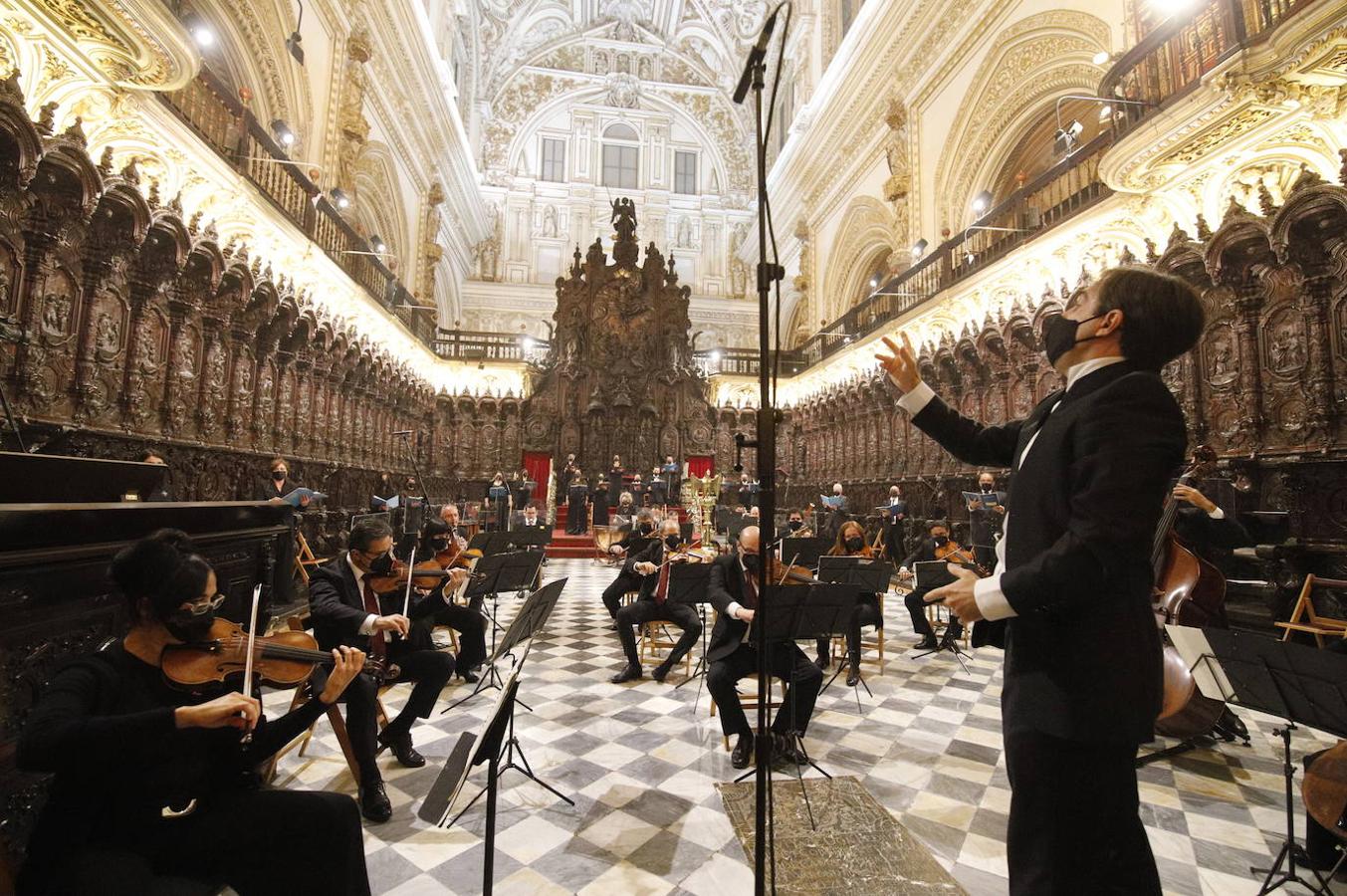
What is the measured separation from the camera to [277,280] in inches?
399

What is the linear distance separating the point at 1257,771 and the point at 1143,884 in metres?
3.21

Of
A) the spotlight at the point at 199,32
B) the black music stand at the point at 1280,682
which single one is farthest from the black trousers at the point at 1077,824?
the spotlight at the point at 199,32

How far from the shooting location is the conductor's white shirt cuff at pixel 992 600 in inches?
55.1

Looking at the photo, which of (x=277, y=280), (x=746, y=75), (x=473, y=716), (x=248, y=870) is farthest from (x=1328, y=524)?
(x=277, y=280)

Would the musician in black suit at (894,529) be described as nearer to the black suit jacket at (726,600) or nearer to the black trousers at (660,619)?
the black trousers at (660,619)

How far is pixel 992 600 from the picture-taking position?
1.41m

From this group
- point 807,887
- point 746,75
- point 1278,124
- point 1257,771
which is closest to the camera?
point 746,75

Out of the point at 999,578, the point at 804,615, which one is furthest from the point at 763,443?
the point at 804,615

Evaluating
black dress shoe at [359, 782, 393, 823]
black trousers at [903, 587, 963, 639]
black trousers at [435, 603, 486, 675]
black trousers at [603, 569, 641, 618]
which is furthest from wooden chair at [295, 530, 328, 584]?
black trousers at [903, 587, 963, 639]

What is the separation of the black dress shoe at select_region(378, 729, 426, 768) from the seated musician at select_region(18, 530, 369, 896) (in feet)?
5.38

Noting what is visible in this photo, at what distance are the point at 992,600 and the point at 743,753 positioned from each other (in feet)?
8.42

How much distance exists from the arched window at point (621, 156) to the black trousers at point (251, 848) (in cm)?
3042

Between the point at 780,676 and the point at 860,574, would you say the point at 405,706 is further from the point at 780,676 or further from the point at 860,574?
the point at 860,574

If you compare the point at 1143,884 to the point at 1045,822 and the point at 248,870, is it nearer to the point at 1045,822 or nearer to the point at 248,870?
the point at 1045,822
